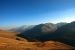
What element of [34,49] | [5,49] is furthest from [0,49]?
[34,49]

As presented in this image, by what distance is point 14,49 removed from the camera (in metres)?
25.5

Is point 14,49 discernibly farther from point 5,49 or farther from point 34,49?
point 34,49

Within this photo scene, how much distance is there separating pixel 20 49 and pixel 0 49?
124 inches

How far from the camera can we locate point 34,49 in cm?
2617

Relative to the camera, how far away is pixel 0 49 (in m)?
25.3

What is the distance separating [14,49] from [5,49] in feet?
4.70

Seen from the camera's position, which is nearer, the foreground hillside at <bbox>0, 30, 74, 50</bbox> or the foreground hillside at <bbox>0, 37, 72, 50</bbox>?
the foreground hillside at <bbox>0, 37, 72, 50</bbox>

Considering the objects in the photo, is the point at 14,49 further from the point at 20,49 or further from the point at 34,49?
the point at 34,49

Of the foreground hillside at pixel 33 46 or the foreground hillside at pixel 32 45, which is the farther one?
the foreground hillside at pixel 32 45

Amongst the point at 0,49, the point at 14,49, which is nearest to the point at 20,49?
the point at 14,49

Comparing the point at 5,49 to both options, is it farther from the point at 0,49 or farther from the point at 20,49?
the point at 20,49

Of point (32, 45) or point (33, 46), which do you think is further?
point (32, 45)

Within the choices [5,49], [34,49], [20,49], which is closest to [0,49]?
[5,49]

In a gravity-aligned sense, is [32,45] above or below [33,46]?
above
